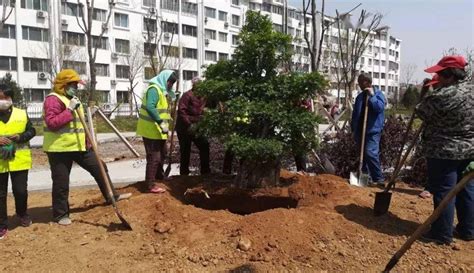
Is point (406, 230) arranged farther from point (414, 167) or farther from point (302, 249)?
point (414, 167)

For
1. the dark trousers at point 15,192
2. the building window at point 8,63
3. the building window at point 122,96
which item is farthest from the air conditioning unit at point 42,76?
the dark trousers at point 15,192

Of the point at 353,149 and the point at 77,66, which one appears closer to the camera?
the point at 353,149

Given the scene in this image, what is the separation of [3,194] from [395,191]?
15.0 ft

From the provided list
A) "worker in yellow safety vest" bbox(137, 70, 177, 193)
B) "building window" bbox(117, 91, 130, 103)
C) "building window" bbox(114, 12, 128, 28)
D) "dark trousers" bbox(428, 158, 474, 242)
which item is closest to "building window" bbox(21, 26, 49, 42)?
"building window" bbox(114, 12, 128, 28)

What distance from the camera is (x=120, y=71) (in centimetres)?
4375

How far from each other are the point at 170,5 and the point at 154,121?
4407 cm

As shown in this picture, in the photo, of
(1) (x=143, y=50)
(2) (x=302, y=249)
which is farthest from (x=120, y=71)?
(2) (x=302, y=249)

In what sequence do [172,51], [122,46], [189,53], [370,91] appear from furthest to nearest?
1. [189,53]
2. [172,51]
3. [122,46]
4. [370,91]

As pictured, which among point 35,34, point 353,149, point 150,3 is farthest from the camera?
point 150,3

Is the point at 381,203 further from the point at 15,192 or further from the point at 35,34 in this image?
the point at 35,34

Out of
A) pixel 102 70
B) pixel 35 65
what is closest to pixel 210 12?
pixel 102 70

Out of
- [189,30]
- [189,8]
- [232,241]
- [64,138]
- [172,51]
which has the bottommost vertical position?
[232,241]

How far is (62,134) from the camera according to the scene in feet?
15.6

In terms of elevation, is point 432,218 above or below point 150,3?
below
